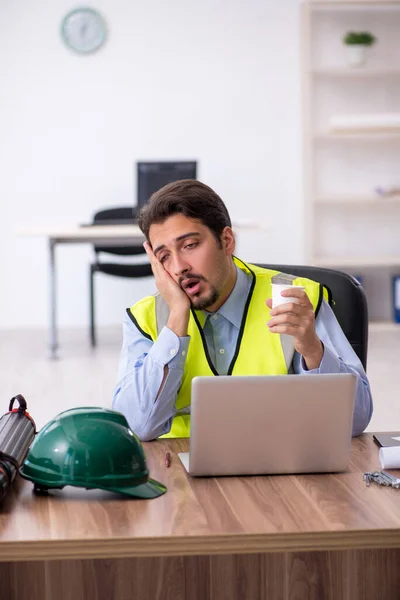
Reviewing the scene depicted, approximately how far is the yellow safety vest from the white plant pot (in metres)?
5.56

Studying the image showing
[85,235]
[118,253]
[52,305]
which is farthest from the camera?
[118,253]

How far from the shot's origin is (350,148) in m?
7.62

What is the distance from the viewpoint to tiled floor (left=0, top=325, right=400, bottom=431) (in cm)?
481

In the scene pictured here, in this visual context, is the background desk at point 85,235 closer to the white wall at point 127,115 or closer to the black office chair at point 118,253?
the black office chair at point 118,253

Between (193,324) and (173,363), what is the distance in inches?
6.0

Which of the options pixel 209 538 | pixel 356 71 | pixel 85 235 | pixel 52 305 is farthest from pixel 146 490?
pixel 356 71

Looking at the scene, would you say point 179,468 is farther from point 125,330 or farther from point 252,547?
point 125,330

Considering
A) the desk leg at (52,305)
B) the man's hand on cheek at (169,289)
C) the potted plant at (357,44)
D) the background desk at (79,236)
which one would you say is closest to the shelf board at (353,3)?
the potted plant at (357,44)

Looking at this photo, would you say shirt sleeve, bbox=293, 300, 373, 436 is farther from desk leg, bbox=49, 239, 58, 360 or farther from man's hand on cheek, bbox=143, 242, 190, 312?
desk leg, bbox=49, 239, 58, 360

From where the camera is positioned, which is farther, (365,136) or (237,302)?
(365,136)

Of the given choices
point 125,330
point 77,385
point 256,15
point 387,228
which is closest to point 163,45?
point 256,15

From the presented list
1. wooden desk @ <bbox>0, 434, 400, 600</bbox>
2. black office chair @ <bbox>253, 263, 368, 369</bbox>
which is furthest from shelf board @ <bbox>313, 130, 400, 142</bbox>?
wooden desk @ <bbox>0, 434, 400, 600</bbox>

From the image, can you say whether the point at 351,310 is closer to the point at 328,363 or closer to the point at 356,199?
the point at 328,363

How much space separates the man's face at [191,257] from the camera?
211cm
